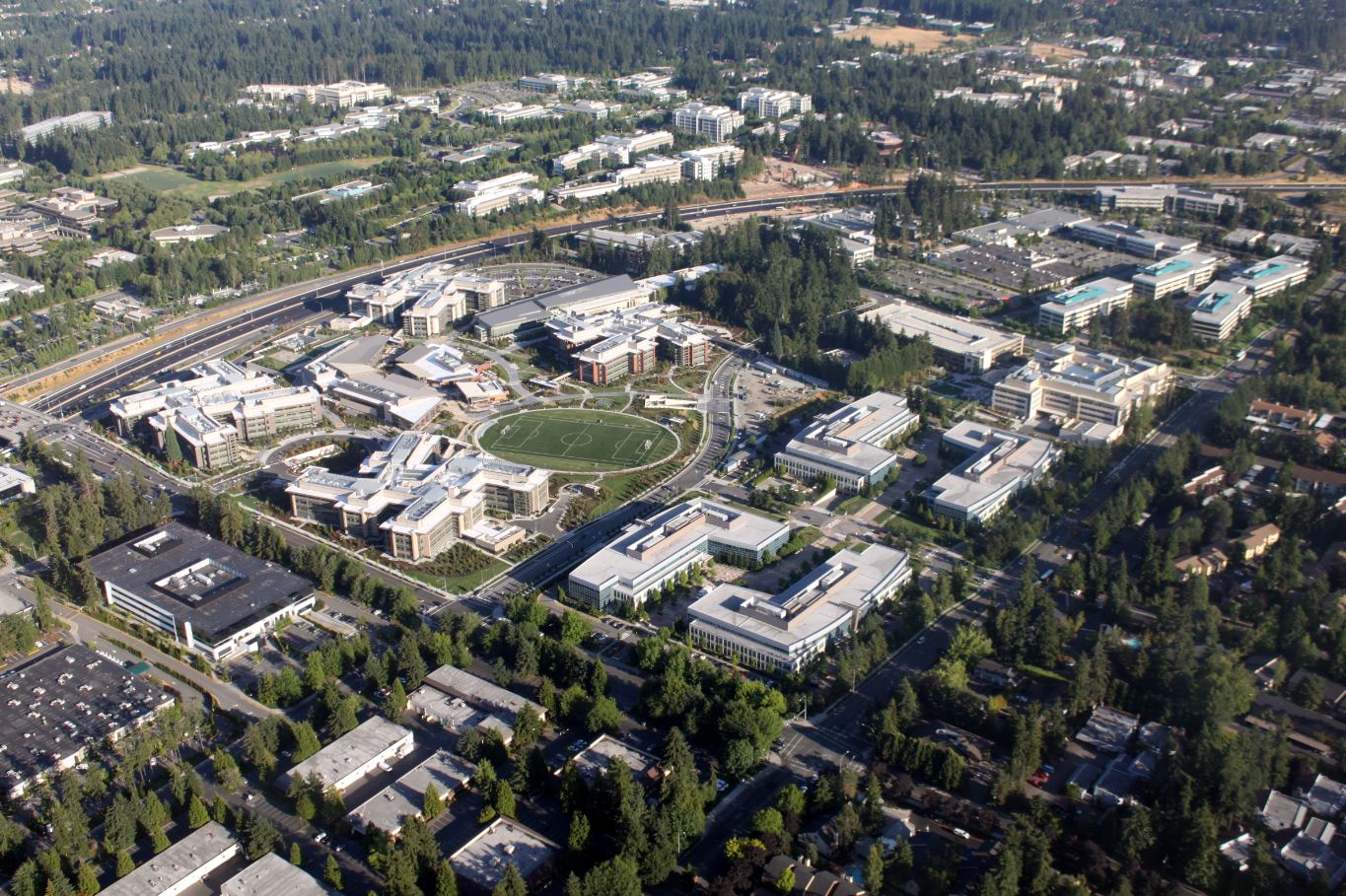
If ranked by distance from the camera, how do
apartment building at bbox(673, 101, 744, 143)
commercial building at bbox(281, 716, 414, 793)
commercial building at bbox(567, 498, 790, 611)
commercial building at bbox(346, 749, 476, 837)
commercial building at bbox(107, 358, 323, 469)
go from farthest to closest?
apartment building at bbox(673, 101, 744, 143) → commercial building at bbox(107, 358, 323, 469) → commercial building at bbox(567, 498, 790, 611) → commercial building at bbox(281, 716, 414, 793) → commercial building at bbox(346, 749, 476, 837)

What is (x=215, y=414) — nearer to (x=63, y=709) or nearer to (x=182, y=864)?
(x=63, y=709)

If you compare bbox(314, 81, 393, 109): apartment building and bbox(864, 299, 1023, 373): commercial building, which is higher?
bbox(314, 81, 393, 109): apartment building

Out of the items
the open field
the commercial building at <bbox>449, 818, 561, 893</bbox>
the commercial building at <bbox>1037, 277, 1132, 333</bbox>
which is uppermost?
the open field

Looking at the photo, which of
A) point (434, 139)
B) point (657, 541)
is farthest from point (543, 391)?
point (434, 139)

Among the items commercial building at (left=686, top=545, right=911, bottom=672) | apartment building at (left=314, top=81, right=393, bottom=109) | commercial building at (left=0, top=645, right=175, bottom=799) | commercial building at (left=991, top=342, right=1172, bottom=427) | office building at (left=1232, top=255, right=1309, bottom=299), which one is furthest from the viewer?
apartment building at (left=314, top=81, right=393, bottom=109)

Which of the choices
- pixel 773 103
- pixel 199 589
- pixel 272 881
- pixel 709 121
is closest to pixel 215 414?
pixel 199 589

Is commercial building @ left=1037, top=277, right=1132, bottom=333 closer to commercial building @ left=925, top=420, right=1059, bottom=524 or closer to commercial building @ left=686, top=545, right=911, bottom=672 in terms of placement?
commercial building @ left=925, top=420, right=1059, bottom=524

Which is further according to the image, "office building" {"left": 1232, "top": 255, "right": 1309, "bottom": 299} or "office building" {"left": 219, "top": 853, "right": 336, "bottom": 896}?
"office building" {"left": 1232, "top": 255, "right": 1309, "bottom": 299}

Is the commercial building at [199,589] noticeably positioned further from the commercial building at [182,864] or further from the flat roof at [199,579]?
the commercial building at [182,864]

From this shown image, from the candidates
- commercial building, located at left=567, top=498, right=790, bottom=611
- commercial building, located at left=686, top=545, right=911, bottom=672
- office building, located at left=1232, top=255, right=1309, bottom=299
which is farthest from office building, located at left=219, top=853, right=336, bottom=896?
office building, located at left=1232, top=255, right=1309, bottom=299
